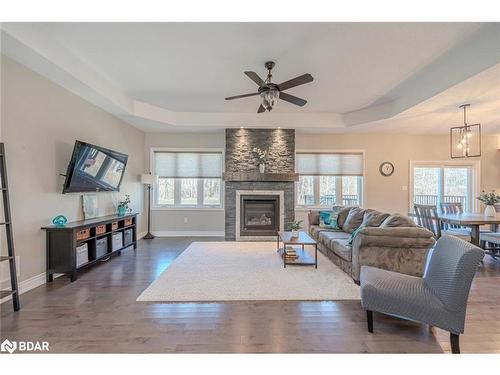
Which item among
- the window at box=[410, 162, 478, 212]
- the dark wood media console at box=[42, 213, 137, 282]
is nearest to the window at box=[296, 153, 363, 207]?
the window at box=[410, 162, 478, 212]

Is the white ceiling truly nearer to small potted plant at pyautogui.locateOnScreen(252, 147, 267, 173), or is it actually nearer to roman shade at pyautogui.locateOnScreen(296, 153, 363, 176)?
small potted plant at pyautogui.locateOnScreen(252, 147, 267, 173)

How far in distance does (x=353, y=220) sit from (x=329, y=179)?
7.54ft

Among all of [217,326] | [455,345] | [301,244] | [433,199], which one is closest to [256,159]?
[301,244]

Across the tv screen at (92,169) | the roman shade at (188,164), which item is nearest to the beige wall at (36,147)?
the tv screen at (92,169)

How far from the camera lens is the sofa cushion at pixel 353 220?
4496mm

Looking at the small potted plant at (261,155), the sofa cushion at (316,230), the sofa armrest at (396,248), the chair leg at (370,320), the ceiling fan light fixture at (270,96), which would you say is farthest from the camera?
the small potted plant at (261,155)

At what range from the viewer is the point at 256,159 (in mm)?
6109

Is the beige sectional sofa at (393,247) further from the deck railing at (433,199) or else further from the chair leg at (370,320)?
the deck railing at (433,199)

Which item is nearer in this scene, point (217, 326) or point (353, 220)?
point (217, 326)

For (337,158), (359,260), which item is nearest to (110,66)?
(359,260)

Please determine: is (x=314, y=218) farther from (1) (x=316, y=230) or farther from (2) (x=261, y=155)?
(2) (x=261, y=155)

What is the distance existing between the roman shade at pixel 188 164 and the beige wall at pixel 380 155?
255 mm

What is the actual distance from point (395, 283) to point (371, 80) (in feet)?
10.4

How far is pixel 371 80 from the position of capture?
395 centimetres
